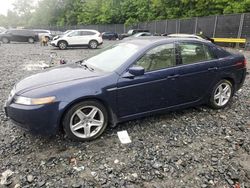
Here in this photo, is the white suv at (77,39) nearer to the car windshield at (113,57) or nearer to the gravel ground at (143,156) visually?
the car windshield at (113,57)

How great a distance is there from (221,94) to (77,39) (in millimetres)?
15650

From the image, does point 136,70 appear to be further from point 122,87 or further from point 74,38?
point 74,38

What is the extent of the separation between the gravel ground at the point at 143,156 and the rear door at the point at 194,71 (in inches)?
19.0

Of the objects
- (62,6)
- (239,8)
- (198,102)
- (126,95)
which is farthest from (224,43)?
(62,6)

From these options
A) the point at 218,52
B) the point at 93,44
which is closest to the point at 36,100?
the point at 218,52

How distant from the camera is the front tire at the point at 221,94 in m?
4.65

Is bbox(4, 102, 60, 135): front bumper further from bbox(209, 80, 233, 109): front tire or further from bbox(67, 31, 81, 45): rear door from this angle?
bbox(67, 31, 81, 45): rear door

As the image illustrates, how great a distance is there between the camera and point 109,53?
171 inches

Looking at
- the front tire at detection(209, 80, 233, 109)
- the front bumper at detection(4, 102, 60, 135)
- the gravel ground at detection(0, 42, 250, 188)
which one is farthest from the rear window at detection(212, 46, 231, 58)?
the front bumper at detection(4, 102, 60, 135)

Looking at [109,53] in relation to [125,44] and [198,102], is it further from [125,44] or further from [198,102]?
[198,102]

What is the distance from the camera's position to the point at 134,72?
357 centimetres

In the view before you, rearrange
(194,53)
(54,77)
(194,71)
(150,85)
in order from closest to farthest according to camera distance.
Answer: (54,77) → (150,85) → (194,71) → (194,53)

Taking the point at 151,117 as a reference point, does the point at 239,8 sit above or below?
above

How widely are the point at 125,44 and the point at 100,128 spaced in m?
1.67
